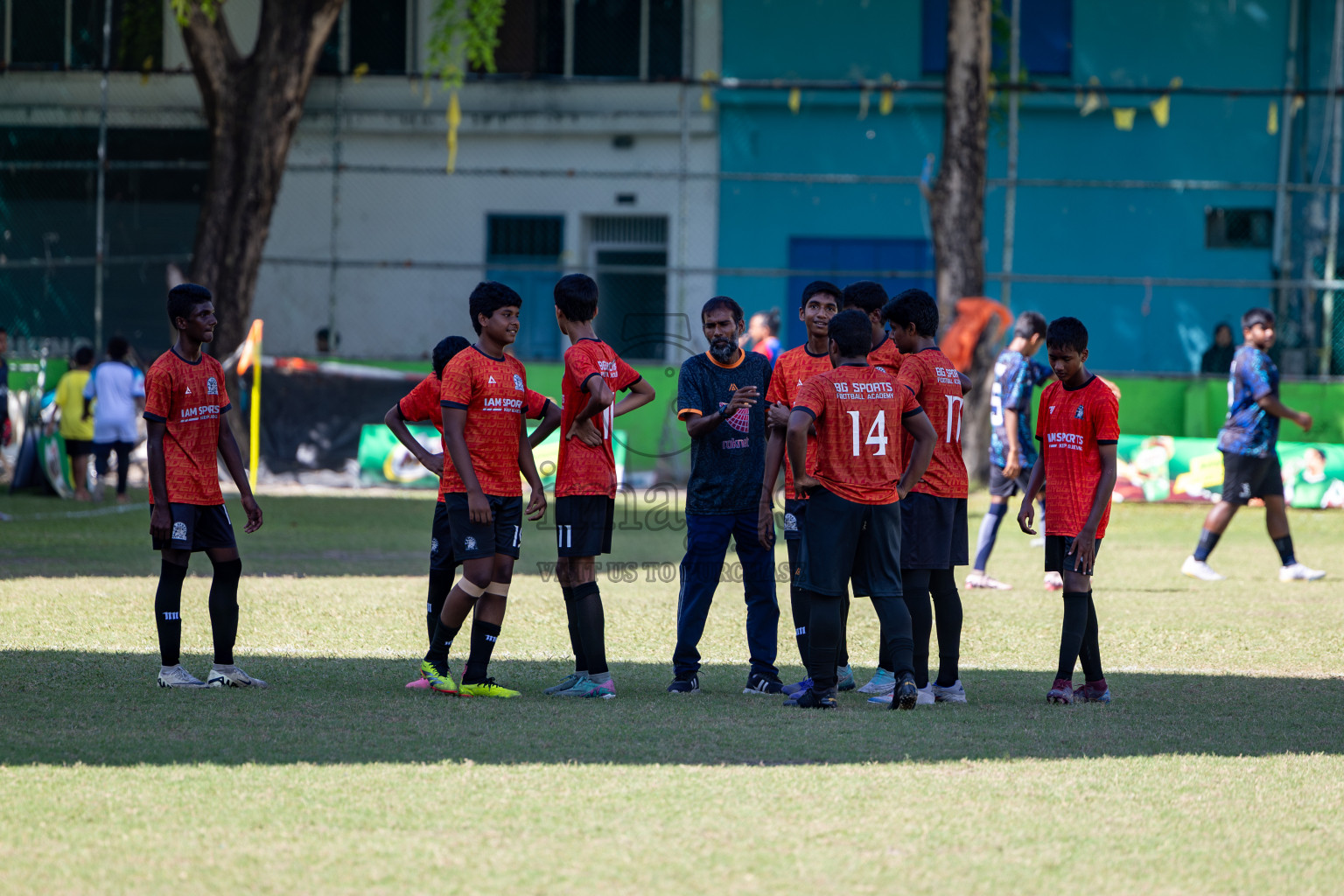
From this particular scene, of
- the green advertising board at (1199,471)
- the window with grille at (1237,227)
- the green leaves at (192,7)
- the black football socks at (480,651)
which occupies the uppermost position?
the green leaves at (192,7)

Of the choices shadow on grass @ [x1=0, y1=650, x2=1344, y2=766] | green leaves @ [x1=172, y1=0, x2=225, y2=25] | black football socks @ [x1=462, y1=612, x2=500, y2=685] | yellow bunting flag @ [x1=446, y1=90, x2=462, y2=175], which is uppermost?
green leaves @ [x1=172, y1=0, x2=225, y2=25]

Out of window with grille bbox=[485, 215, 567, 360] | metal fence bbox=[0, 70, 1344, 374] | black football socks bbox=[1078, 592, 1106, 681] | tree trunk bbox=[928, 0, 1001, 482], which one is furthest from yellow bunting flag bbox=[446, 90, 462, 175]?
black football socks bbox=[1078, 592, 1106, 681]

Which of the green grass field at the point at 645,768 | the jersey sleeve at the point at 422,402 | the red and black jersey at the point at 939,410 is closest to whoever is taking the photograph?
the green grass field at the point at 645,768

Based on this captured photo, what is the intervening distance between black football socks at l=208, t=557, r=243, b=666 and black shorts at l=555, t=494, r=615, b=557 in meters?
1.55

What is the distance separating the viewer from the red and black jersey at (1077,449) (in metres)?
6.55

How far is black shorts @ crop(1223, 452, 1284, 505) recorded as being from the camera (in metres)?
11.0

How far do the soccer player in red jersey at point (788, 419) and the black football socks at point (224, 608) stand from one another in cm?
247

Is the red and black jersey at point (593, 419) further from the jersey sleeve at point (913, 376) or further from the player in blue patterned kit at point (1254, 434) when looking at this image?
the player in blue patterned kit at point (1254, 434)

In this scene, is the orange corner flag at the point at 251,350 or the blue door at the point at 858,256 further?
the blue door at the point at 858,256

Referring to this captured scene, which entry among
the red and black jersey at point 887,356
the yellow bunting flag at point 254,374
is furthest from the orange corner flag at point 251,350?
the red and black jersey at point 887,356

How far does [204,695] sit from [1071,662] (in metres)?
3.84

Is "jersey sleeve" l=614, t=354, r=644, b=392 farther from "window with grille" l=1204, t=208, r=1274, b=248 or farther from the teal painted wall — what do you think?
"window with grille" l=1204, t=208, r=1274, b=248

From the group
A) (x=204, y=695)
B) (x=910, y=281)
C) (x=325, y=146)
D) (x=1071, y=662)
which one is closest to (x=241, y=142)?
(x=325, y=146)

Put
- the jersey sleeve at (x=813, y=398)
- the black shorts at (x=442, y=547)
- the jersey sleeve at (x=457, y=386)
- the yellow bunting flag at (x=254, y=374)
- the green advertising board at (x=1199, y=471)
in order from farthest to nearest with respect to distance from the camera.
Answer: the yellow bunting flag at (x=254, y=374)
the green advertising board at (x=1199, y=471)
the black shorts at (x=442, y=547)
the jersey sleeve at (x=457, y=386)
the jersey sleeve at (x=813, y=398)
